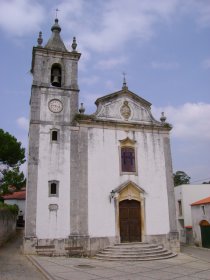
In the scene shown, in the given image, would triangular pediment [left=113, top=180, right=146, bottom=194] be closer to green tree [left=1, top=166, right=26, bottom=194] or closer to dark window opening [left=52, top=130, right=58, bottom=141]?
dark window opening [left=52, top=130, right=58, bottom=141]

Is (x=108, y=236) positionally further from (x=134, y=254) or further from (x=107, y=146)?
(x=107, y=146)

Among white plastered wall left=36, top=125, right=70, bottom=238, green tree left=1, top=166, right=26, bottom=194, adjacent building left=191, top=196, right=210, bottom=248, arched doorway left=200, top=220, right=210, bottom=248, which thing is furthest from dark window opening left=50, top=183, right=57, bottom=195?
arched doorway left=200, top=220, right=210, bottom=248

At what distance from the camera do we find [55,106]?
745 inches

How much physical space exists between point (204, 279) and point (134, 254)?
17.2 feet

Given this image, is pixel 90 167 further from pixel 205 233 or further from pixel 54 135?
pixel 205 233

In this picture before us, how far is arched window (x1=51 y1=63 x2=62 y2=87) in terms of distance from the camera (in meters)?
19.7

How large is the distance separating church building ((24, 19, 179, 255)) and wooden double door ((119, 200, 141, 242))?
0.06m

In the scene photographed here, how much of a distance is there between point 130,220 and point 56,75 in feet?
34.5

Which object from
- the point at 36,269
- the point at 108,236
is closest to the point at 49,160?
Result: the point at 108,236

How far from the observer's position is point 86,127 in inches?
739

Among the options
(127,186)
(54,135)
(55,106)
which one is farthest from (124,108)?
(127,186)

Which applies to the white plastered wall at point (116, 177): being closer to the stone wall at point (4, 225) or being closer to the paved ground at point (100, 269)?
the paved ground at point (100, 269)

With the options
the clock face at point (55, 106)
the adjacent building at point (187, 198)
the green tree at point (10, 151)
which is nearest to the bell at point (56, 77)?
the clock face at point (55, 106)

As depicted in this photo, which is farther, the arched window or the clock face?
the arched window
